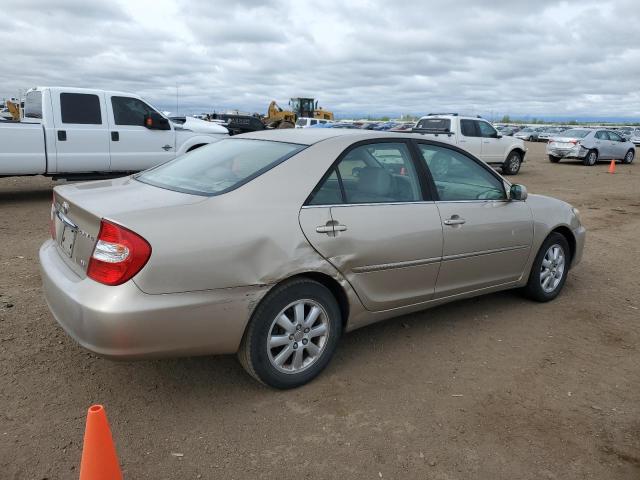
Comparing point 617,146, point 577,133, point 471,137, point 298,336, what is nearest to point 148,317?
point 298,336

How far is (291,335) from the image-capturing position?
3.31 meters

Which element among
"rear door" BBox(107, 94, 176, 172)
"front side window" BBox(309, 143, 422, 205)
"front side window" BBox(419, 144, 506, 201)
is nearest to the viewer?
"front side window" BBox(309, 143, 422, 205)

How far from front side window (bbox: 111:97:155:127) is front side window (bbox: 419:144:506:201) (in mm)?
7621

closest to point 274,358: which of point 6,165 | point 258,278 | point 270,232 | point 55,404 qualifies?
point 258,278

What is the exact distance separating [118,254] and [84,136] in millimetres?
7839

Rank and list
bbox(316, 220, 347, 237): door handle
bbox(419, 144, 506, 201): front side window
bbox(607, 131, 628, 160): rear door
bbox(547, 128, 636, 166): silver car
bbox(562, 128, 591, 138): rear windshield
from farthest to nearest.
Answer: bbox(607, 131, 628, 160): rear door < bbox(562, 128, 591, 138): rear windshield < bbox(547, 128, 636, 166): silver car < bbox(419, 144, 506, 201): front side window < bbox(316, 220, 347, 237): door handle

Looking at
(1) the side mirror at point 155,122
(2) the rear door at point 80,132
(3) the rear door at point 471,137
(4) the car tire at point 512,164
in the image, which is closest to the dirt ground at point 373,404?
(2) the rear door at point 80,132

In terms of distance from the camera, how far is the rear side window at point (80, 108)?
31.4ft

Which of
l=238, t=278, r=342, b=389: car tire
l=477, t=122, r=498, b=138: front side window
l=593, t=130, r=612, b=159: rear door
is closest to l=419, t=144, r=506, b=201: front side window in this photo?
l=238, t=278, r=342, b=389: car tire

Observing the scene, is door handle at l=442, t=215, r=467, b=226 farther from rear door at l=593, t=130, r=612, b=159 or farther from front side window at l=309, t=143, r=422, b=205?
rear door at l=593, t=130, r=612, b=159

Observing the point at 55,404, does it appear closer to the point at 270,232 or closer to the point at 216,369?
the point at 216,369

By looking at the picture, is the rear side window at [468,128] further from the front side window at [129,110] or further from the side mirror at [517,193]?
the side mirror at [517,193]

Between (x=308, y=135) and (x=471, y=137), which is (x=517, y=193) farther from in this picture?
(x=471, y=137)

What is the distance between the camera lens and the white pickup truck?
9.24 metres
